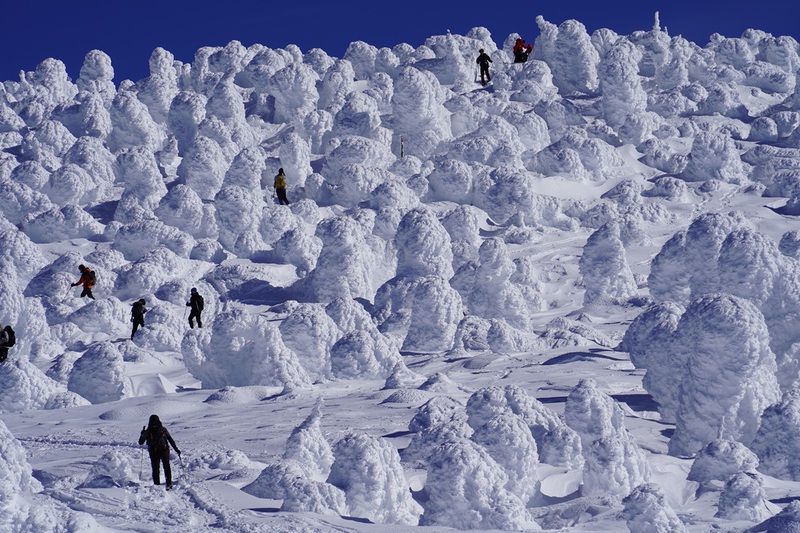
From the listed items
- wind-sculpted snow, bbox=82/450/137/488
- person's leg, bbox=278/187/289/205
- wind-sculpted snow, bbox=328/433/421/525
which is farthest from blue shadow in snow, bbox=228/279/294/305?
wind-sculpted snow, bbox=82/450/137/488

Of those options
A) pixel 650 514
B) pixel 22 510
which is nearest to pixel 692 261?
pixel 650 514

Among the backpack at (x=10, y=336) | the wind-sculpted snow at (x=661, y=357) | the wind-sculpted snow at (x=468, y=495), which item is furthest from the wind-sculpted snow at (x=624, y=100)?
the wind-sculpted snow at (x=468, y=495)

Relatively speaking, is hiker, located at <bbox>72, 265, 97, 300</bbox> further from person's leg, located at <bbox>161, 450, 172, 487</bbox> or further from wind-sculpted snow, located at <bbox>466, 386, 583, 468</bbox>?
person's leg, located at <bbox>161, 450, 172, 487</bbox>

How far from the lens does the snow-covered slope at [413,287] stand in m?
16.1

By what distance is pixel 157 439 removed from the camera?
15.9 metres

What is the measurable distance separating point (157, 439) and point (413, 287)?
49.6 ft

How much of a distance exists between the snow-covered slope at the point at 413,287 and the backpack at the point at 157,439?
51 centimetres

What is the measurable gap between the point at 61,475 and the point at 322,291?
15.3 meters

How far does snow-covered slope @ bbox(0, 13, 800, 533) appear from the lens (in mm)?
16062

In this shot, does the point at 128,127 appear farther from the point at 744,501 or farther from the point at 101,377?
the point at 744,501

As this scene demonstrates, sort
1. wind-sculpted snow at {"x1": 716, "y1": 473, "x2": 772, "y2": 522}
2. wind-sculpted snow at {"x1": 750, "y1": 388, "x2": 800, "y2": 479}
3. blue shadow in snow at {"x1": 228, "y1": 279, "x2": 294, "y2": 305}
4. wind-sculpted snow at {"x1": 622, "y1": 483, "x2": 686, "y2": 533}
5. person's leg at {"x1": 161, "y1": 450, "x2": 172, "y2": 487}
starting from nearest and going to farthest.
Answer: wind-sculpted snow at {"x1": 622, "y1": 483, "x2": 686, "y2": 533}
wind-sculpted snow at {"x1": 716, "y1": 473, "x2": 772, "y2": 522}
person's leg at {"x1": 161, "y1": 450, "x2": 172, "y2": 487}
wind-sculpted snow at {"x1": 750, "y1": 388, "x2": 800, "y2": 479}
blue shadow in snow at {"x1": 228, "y1": 279, "x2": 294, "y2": 305}

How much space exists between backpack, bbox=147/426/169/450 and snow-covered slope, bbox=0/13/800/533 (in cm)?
51

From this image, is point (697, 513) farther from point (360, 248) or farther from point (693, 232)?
point (360, 248)

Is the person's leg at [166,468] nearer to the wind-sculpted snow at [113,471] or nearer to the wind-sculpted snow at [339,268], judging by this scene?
the wind-sculpted snow at [113,471]
